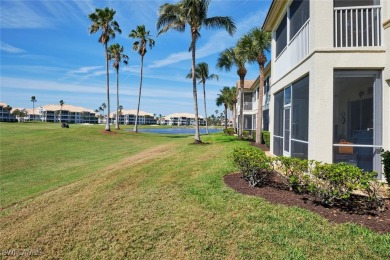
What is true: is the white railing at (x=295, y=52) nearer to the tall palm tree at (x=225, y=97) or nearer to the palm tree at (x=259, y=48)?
the palm tree at (x=259, y=48)

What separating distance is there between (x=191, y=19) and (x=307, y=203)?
15.8 meters

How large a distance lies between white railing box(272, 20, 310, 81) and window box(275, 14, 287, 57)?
71cm

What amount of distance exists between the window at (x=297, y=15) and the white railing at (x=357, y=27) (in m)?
1.70

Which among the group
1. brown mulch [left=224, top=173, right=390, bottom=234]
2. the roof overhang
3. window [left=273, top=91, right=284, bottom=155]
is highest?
the roof overhang

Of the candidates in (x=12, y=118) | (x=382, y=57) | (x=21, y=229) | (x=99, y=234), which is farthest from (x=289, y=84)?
(x=12, y=118)

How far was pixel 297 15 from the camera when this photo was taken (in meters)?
9.68

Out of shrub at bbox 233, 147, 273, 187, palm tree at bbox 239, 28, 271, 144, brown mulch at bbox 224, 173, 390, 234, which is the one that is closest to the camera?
brown mulch at bbox 224, 173, 390, 234

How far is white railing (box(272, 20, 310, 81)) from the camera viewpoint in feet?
26.3

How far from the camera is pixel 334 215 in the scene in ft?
16.4

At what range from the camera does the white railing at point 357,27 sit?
7117 mm

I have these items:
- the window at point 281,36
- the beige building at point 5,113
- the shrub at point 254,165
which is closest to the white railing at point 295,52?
the window at point 281,36

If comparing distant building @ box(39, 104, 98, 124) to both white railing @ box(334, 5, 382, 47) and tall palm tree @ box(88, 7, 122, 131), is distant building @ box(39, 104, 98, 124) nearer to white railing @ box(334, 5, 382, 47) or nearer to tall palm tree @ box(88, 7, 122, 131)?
tall palm tree @ box(88, 7, 122, 131)

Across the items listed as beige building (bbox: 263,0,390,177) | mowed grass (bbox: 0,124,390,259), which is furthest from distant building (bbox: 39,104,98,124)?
beige building (bbox: 263,0,390,177)

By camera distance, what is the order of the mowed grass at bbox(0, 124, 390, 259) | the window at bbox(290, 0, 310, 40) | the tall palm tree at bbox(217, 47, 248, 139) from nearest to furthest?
the mowed grass at bbox(0, 124, 390, 259), the window at bbox(290, 0, 310, 40), the tall palm tree at bbox(217, 47, 248, 139)
